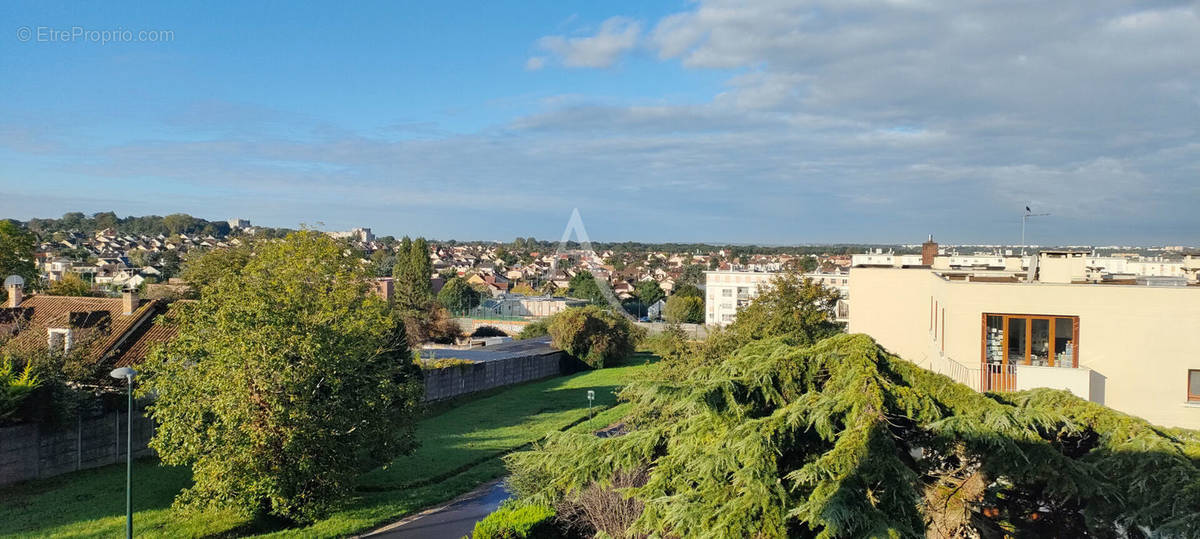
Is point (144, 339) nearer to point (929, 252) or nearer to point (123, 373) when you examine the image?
point (123, 373)

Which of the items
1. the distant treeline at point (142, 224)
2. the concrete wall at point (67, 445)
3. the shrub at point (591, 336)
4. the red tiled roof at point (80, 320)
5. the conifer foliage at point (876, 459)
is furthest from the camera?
the distant treeline at point (142, 224)

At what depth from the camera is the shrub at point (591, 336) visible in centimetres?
4656

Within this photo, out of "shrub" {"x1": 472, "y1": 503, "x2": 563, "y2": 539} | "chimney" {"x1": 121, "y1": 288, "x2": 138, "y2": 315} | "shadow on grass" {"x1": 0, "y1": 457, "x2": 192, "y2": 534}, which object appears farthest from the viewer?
"chimney" {"x1": 121, "y1": 288, "x2": 138, "y2": 315}

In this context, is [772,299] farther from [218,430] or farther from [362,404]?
[218,430]

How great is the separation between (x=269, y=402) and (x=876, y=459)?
11.7m

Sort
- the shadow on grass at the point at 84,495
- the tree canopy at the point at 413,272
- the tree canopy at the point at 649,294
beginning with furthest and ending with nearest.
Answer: the tree canopy at the point at 649,294 → the tree canopy at the point at 413,272 → the shadow on grass at the point at 84,495

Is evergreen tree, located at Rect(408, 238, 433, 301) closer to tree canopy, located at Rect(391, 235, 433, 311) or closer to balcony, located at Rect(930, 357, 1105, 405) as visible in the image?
tree canopy, located at Rect(391, 235, 433, 311)

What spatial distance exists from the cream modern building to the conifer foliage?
4.56 meters

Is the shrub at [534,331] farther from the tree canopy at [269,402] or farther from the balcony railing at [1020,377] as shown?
the balcony railing at [1020,377]

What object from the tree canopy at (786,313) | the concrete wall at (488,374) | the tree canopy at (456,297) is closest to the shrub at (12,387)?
the concrete wall at (488,374)

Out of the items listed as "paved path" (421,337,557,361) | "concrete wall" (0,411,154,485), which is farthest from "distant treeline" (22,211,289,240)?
"concrete wall" (0,411,154,485)

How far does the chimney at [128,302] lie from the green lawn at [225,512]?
243 inches

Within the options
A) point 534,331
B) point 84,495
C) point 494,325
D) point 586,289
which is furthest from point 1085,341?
point 586,289

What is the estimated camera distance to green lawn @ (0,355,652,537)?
45.9 ft
